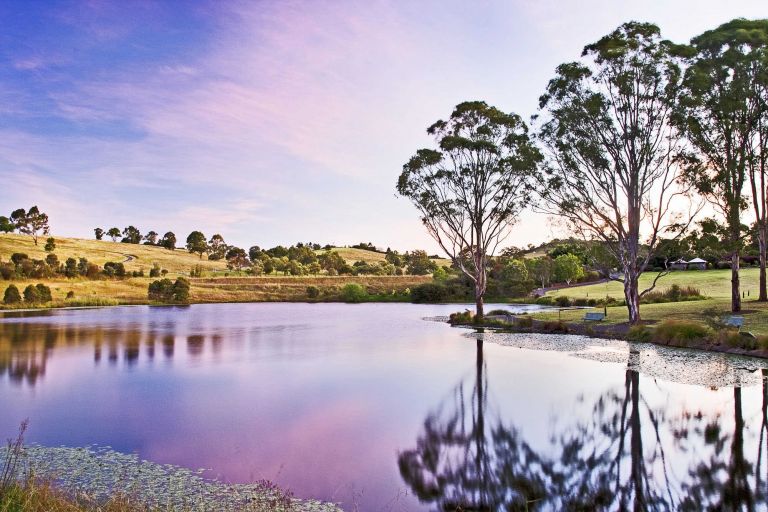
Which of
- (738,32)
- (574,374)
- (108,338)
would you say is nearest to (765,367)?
(574,374)

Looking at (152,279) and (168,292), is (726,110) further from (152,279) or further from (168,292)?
(152,279)

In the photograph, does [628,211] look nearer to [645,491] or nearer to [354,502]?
[645,491]

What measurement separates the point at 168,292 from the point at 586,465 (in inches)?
2550

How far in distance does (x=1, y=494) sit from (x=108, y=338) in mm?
24133

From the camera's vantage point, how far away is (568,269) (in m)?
68.2

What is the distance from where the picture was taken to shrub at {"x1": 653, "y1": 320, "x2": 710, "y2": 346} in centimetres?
2175

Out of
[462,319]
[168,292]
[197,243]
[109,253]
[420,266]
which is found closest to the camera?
[462,319]

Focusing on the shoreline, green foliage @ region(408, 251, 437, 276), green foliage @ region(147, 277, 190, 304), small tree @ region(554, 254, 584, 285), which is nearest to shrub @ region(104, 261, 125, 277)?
green foliage @ region(147, 277, 190, 304)

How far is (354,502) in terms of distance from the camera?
755 centimetres

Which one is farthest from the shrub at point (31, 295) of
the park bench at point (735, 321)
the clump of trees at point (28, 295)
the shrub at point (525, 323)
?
the park bench at point (735, 321)

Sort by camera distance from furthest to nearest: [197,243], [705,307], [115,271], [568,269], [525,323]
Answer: [197,243] < [115,271] < [568,269] < [525,323] < [705,307]

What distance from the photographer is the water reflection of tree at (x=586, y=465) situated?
7.52 m

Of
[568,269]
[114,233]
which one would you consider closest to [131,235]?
[114,233]

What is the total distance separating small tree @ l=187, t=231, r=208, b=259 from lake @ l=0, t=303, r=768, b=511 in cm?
10041
